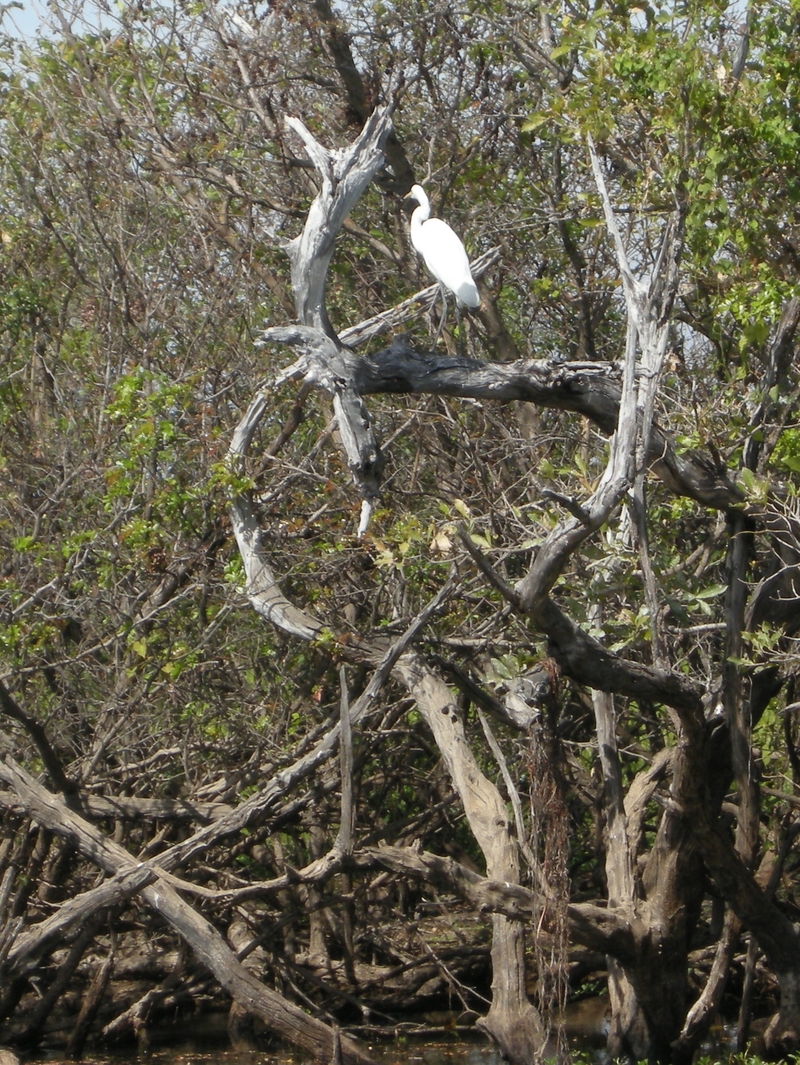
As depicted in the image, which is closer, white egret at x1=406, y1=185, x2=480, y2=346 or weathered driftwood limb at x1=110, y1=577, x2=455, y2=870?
white egret at x1=406, y1=185, x2=480, y2=346

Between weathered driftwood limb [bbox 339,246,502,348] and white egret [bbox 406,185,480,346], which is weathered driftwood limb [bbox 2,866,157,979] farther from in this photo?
white egret [bbox 406,185,480,346]

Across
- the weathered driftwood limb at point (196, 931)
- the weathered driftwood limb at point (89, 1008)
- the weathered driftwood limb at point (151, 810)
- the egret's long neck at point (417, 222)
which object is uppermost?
the egret's long neck at point (417, 222)

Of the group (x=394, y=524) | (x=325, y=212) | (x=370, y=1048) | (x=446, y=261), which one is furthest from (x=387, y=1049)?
(x=325, y=212)

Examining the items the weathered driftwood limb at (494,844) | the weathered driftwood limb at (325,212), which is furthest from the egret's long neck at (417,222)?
the weathered driftwood limb at (494,844)

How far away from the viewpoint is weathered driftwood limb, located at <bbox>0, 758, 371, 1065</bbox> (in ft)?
22.5

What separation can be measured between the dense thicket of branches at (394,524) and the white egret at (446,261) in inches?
12.9

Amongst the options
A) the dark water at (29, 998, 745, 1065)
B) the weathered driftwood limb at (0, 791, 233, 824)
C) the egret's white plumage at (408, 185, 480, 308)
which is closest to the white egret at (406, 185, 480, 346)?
the egret's white plumage at (408, 185, 480, 308)

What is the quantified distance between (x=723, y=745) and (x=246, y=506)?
270 cm

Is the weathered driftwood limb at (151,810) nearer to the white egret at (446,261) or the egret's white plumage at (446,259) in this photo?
the white egret at (446,261)

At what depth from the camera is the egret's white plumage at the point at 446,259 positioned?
5.81 metres

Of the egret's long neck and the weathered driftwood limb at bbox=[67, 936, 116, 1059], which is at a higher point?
the egret's long neck

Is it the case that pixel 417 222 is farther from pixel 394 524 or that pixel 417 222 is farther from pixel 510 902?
pixel 510 902

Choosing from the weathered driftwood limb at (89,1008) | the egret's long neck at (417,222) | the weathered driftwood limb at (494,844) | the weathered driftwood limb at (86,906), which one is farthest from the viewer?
the weathered driftwood limb at (89,1008)

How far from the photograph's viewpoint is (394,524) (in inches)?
261
